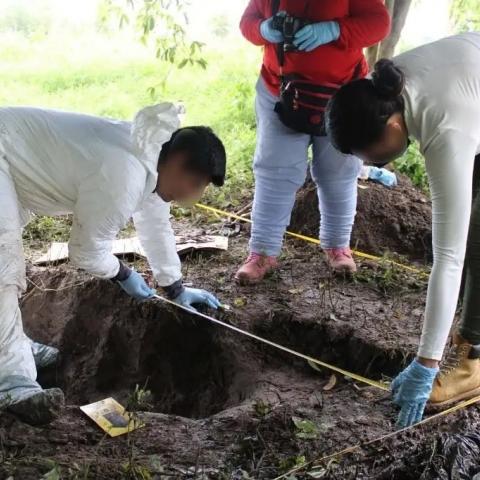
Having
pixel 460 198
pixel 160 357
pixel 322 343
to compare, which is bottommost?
pixel 160 357

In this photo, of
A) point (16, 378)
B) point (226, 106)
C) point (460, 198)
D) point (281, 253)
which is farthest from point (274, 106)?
point (226, 106)

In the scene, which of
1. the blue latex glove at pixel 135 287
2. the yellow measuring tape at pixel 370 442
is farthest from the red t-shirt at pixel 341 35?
the yellow measuring tape at pixel 370 442

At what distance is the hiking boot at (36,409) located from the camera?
2.17m

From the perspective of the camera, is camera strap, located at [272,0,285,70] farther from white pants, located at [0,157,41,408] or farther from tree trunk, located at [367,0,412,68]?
tree trunk, located at [367,0,412,68]

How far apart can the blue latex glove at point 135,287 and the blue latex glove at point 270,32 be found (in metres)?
1.31

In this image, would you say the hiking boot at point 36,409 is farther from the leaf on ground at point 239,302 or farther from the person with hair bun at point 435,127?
the person with hair bun at point 435,127

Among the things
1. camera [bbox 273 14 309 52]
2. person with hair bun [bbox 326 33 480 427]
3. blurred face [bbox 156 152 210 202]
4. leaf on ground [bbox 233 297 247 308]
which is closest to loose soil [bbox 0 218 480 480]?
leaf on ground [bbox 233 297 247 308]

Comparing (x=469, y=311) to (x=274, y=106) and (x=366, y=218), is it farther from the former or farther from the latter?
(x=366, y=218)

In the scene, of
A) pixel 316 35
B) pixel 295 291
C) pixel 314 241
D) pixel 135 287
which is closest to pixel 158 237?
pixel 135 287

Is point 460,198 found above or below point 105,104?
above

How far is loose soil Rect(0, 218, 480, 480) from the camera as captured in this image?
204cm

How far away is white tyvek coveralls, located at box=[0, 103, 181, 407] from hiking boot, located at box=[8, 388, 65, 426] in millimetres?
40

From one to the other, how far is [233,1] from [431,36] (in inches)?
111

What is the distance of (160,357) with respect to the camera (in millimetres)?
3018
